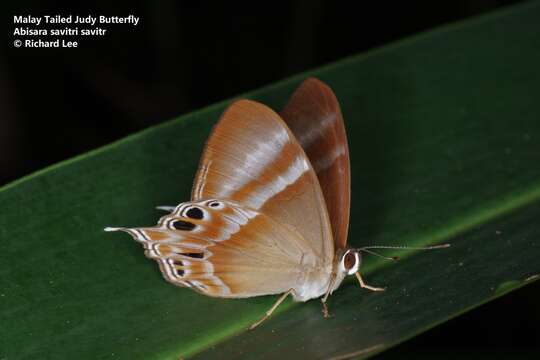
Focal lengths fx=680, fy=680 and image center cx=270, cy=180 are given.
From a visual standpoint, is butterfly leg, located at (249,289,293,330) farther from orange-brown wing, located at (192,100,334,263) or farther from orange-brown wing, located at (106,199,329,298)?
orange-brown wing, located at (192,100,334,263)

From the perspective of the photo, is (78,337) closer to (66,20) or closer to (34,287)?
(34,287)

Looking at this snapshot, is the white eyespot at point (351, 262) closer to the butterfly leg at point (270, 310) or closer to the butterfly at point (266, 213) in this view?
the butterfly at point (266, 213)

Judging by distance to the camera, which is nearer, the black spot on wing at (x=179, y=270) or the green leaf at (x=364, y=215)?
the green leaf at (x=364, y=215)

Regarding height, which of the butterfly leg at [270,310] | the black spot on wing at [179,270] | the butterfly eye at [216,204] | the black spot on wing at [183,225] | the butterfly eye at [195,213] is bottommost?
the butterfly leg at [270,310]

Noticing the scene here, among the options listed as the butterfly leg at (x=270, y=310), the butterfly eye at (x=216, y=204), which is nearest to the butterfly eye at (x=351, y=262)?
the butterfly leg at (x=270, y=310)

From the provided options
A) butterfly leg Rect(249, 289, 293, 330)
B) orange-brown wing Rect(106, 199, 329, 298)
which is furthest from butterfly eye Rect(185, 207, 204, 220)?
butterfly leg Rect(249, 289, 293, 330)

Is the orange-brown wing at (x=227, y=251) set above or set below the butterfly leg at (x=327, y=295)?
above

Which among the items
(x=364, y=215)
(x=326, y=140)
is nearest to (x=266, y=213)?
(x=326, y=140)
